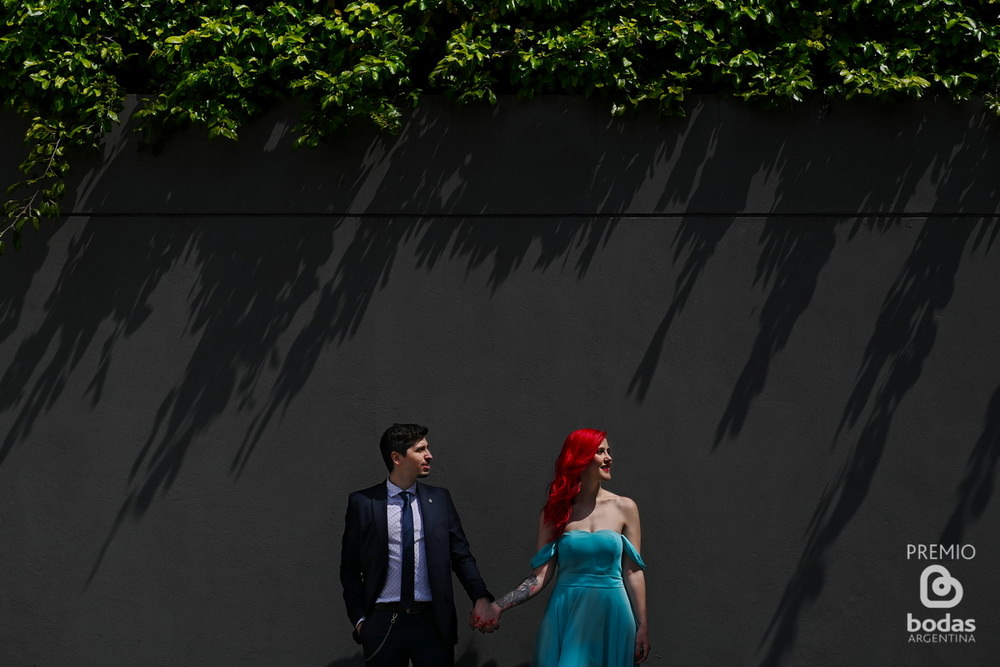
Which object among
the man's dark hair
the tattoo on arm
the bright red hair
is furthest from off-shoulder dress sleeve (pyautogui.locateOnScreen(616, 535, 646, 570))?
the man's dark hair

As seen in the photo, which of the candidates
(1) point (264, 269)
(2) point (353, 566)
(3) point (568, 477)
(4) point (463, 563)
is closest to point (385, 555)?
(2) point (353, 566)

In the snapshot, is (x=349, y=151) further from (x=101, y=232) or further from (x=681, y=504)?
(x=681, y=504)

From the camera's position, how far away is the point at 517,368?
7574 millimetres

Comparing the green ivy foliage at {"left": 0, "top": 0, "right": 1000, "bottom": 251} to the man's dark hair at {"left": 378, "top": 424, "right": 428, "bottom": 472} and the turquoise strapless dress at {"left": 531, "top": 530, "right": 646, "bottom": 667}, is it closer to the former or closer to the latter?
the man's dark hair at {"left": 378, "top": 424, "right": 428, "bottom": 472}

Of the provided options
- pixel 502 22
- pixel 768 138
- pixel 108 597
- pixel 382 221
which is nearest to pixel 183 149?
pixel 382 221

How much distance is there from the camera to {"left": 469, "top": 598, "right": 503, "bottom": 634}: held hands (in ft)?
21.4

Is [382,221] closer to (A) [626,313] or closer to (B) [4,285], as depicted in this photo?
(A) [626,313]

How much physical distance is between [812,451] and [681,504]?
0.87 metres

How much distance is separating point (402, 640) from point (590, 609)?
1002mm

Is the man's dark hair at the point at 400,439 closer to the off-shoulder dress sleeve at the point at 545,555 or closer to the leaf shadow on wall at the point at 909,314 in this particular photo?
the off-shoulder dress sleeve at the point at 545,555

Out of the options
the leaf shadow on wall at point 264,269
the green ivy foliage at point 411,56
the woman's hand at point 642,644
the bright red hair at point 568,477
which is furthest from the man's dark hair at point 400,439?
the green ivy foliage at point 411,56

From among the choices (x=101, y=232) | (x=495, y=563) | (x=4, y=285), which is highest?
(x=101, y=232)

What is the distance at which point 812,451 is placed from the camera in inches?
297

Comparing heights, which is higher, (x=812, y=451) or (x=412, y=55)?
(x=412, y=55)
